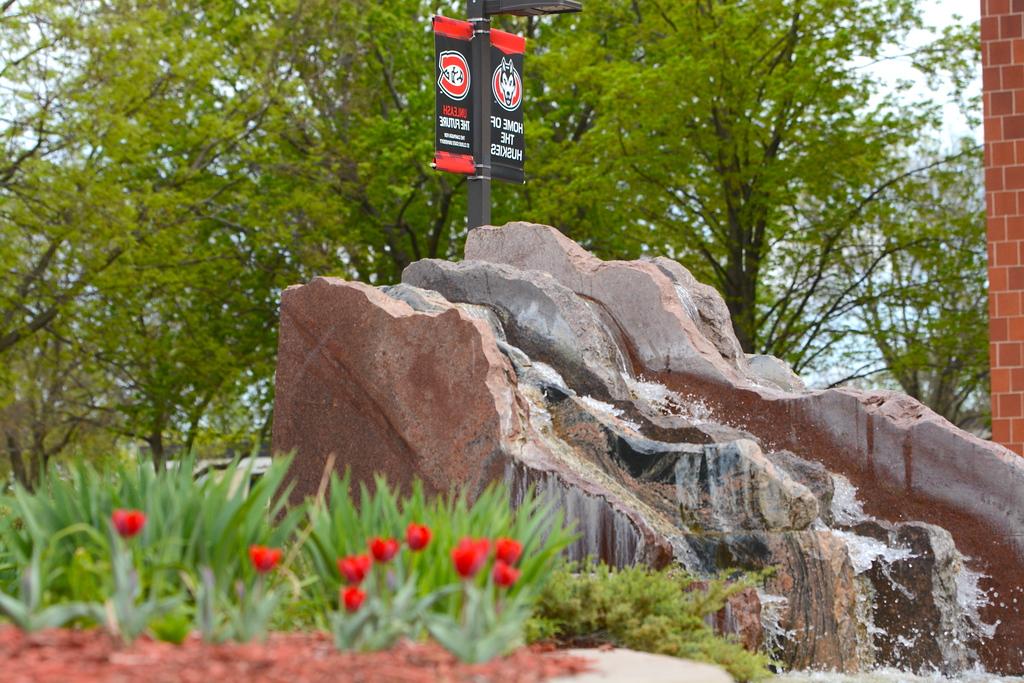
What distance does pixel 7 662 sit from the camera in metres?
3.88

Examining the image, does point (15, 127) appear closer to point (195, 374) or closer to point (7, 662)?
point (195, 374)

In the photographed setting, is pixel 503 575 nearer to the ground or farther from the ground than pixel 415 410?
nearer to the ground

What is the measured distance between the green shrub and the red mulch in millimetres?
1413

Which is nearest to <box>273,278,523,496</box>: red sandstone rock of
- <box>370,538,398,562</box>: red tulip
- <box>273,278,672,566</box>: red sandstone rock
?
<box>273,278,672,566</box>: red sandstone rock

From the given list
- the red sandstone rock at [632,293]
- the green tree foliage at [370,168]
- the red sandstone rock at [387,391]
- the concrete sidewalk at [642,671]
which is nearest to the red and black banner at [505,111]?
the red sandstone rock at [632,293]

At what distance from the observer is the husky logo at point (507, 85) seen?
1367cm

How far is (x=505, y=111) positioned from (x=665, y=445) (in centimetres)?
588

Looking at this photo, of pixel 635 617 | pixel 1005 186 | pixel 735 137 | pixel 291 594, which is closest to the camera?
pixel 291 594

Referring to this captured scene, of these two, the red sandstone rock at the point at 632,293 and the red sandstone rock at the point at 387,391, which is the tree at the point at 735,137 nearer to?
the red sandstone rock at the point at 632,293

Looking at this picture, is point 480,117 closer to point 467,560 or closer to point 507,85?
point 507,85

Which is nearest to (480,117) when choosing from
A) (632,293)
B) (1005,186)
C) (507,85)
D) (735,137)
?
(507,85)

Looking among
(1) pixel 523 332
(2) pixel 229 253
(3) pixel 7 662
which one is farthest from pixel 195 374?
(3) pixel 7 662

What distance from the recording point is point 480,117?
13406 mm

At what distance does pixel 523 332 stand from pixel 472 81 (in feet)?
13.5
